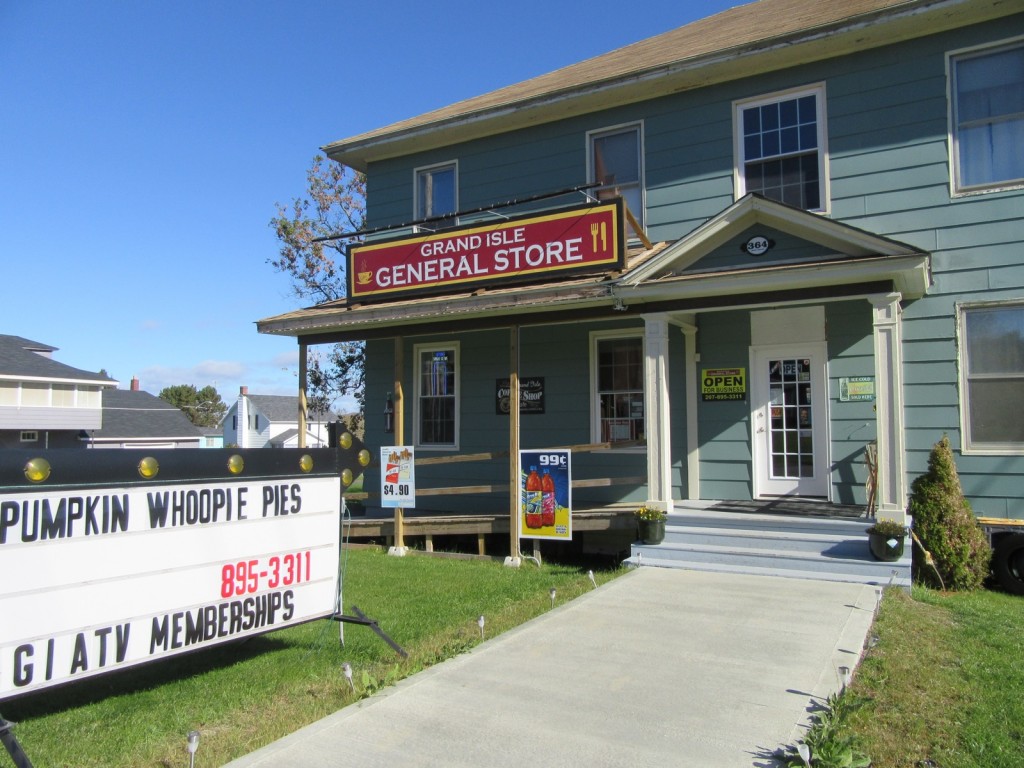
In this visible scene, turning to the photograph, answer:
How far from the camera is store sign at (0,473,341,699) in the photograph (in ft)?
→ 12.8

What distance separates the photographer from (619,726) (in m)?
4.22

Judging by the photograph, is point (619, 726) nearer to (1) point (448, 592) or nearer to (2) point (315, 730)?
(2) point (315, 730)

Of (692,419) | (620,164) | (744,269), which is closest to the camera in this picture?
(744,269)

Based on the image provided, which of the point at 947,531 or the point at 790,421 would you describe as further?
the point at 790,421

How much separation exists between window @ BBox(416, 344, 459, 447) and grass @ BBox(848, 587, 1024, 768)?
7.33 meters

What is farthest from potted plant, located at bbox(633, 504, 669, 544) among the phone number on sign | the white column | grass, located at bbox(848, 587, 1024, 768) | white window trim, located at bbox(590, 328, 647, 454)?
the phone number on sign

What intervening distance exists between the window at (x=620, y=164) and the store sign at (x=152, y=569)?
735cm

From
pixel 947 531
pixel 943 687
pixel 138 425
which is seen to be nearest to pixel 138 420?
pixel 138 425

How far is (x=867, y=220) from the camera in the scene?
954cm

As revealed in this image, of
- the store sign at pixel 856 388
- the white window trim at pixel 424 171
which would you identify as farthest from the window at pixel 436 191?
the store sign at pixel 856 388

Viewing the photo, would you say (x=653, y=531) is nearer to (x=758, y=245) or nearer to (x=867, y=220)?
(x=758, y=245)

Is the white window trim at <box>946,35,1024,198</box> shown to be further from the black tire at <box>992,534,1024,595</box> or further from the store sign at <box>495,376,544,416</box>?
the store sign at <box>495,376,544,416</box>

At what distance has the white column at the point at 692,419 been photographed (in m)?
10.4

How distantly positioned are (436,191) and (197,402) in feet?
249
